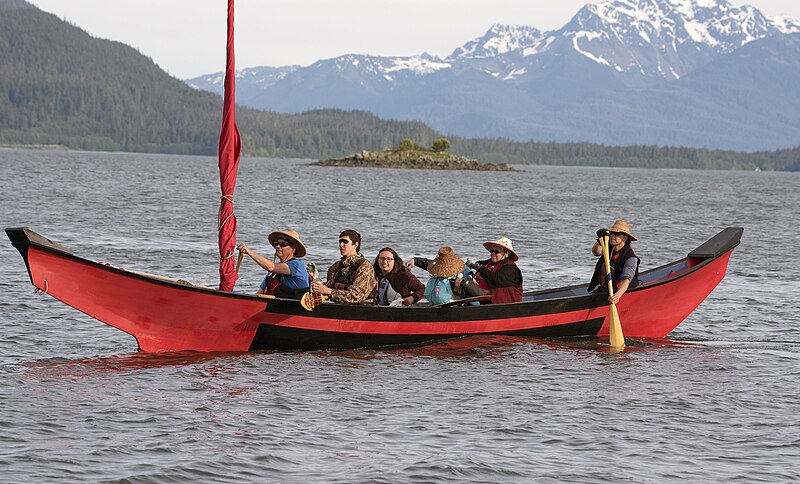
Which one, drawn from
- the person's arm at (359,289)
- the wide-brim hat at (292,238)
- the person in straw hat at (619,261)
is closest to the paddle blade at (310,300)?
the person's arm at (359,289)

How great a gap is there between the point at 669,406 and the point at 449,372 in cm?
335

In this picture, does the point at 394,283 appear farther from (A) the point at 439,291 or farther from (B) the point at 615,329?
(B) the point at 615,329

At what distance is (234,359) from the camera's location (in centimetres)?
1639

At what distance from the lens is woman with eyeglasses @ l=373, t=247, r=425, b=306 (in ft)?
58.1

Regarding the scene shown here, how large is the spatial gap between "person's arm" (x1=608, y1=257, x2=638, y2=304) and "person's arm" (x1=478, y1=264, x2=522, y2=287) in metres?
1.68

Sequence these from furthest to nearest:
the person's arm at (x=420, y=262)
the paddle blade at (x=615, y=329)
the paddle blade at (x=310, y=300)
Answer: the paddle blade at (x=615, y=329)
the person's arm at (x=420, y=262)
the paddle blade at (x=310, y=300)

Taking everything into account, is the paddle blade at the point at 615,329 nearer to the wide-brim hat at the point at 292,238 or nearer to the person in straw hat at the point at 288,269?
the person in straw hat at the point at 288,269

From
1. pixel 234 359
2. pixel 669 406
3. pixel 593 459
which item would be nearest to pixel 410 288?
pixel 234 359

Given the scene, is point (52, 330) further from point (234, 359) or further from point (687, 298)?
point (687, 298)

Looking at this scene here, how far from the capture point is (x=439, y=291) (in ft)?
57.1

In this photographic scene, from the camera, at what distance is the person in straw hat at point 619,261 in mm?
18312

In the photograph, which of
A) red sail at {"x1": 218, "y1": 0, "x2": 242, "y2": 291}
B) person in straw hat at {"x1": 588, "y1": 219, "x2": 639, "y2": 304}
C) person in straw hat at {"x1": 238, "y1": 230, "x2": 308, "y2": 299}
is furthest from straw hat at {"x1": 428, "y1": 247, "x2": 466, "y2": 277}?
red sail at {"x1": 218, "y1": 0, "x2": 242, "y2": 291}

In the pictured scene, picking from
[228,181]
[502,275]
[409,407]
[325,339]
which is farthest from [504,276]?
[228,181]

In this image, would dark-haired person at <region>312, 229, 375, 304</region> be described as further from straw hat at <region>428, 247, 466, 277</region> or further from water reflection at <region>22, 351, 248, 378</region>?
water reflection at <region>22, 351, 248, 378</region>
